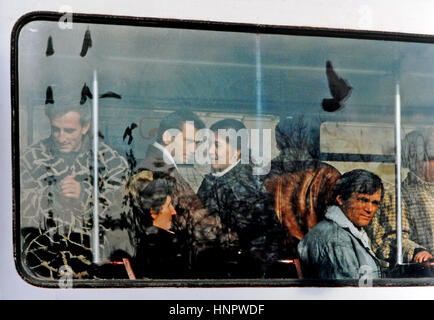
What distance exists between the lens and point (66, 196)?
11.1 ft

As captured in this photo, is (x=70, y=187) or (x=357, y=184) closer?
(x=70, y=187)

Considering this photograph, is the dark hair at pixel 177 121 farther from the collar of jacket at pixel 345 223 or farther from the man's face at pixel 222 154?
the collar of jacket at pixel 345 223

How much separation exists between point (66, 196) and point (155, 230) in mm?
482

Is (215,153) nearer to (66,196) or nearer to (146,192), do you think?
(146,192)

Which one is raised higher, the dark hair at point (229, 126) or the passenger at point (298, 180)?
the dark hair at point (229, 126)

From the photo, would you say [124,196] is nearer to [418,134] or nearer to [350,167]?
[350,167]

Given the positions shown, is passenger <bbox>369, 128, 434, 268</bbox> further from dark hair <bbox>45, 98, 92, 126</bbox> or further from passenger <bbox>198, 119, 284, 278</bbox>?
dark hair <bbox>45, 98, 92, 126</bbox>

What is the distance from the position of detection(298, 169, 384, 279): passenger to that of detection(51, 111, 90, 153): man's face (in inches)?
50.5

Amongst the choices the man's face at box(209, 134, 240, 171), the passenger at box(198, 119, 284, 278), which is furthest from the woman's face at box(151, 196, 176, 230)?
the man's face at box(209, 134, 240, 171)

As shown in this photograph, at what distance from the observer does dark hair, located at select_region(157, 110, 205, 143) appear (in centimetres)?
345

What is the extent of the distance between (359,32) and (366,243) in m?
1.14

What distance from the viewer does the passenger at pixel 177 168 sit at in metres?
3.45

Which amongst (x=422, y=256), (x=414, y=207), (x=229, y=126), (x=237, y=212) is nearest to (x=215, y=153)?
(x=229, y=126)

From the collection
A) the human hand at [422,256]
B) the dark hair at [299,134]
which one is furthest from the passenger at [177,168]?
the human hand at [422,256]
